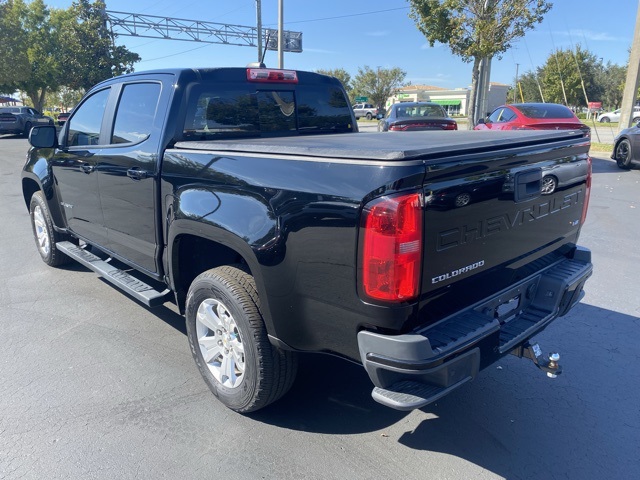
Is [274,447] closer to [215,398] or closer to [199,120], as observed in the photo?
[215,398]

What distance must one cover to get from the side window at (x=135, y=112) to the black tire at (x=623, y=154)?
12.1 m

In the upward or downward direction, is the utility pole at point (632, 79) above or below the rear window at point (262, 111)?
above

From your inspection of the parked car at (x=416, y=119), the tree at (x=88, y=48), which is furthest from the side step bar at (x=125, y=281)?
the tree at (x=88, y=48)

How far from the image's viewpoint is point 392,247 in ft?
6.92

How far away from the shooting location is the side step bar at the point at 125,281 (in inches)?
141

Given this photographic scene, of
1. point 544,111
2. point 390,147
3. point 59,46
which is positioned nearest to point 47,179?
point 390,147

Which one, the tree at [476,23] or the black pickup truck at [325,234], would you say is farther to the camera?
the tree at [476,23]

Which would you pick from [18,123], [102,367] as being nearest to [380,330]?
[102,367]

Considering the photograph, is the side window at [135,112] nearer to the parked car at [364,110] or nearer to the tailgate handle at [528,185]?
the tailgate handle at [528,185]

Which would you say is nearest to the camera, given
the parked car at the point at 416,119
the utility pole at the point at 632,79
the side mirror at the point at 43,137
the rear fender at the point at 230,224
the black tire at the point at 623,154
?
the rear fender at the point at 230,224

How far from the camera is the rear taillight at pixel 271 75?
3.88 metres

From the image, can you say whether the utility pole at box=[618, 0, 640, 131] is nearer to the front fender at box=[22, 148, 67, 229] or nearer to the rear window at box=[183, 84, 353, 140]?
the rear window at box=[183, 84, 353, 140]

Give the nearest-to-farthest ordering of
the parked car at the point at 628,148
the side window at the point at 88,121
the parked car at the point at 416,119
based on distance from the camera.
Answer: the side window at the point at 88,121
the parked car at the point at 628,148
the parked car at the point at 416,119

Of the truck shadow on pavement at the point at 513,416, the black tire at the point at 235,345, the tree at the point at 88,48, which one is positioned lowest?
the truck shadow on pavement at the point at 513,416
